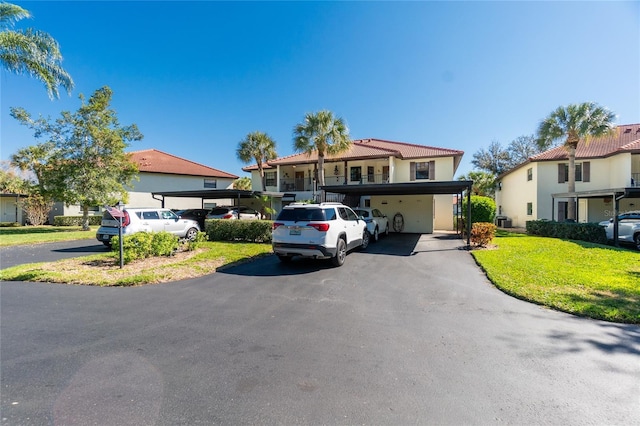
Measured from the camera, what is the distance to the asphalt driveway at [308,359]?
2.55 metres

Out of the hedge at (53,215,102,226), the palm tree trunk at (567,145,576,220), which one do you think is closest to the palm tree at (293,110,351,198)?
Result: the palm tree trunk at (567,145,576,220)

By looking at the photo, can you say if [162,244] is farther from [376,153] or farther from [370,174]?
[370,174]

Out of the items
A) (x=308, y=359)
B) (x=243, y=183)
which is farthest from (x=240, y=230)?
(x=243, y=183)

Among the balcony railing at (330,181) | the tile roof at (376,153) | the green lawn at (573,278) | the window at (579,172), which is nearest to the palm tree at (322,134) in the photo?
the tile roof at (376,153)

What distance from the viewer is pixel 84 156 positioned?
1984 cm

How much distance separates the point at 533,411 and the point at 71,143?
26.0 m

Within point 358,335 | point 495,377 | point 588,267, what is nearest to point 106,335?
point 358,335

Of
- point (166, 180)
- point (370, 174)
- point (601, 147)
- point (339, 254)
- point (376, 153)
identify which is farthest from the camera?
point (166, 180)

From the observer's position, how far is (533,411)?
2555 mm

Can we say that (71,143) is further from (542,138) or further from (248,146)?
(542,138)

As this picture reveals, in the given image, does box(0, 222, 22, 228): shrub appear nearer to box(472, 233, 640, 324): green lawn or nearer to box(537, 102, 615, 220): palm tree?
box(472, 233, 640, 324): green lawn

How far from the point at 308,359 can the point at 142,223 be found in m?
11.2

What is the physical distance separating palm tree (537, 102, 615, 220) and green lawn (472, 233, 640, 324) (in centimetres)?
1048

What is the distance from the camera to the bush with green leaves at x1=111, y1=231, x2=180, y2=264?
8.93m
